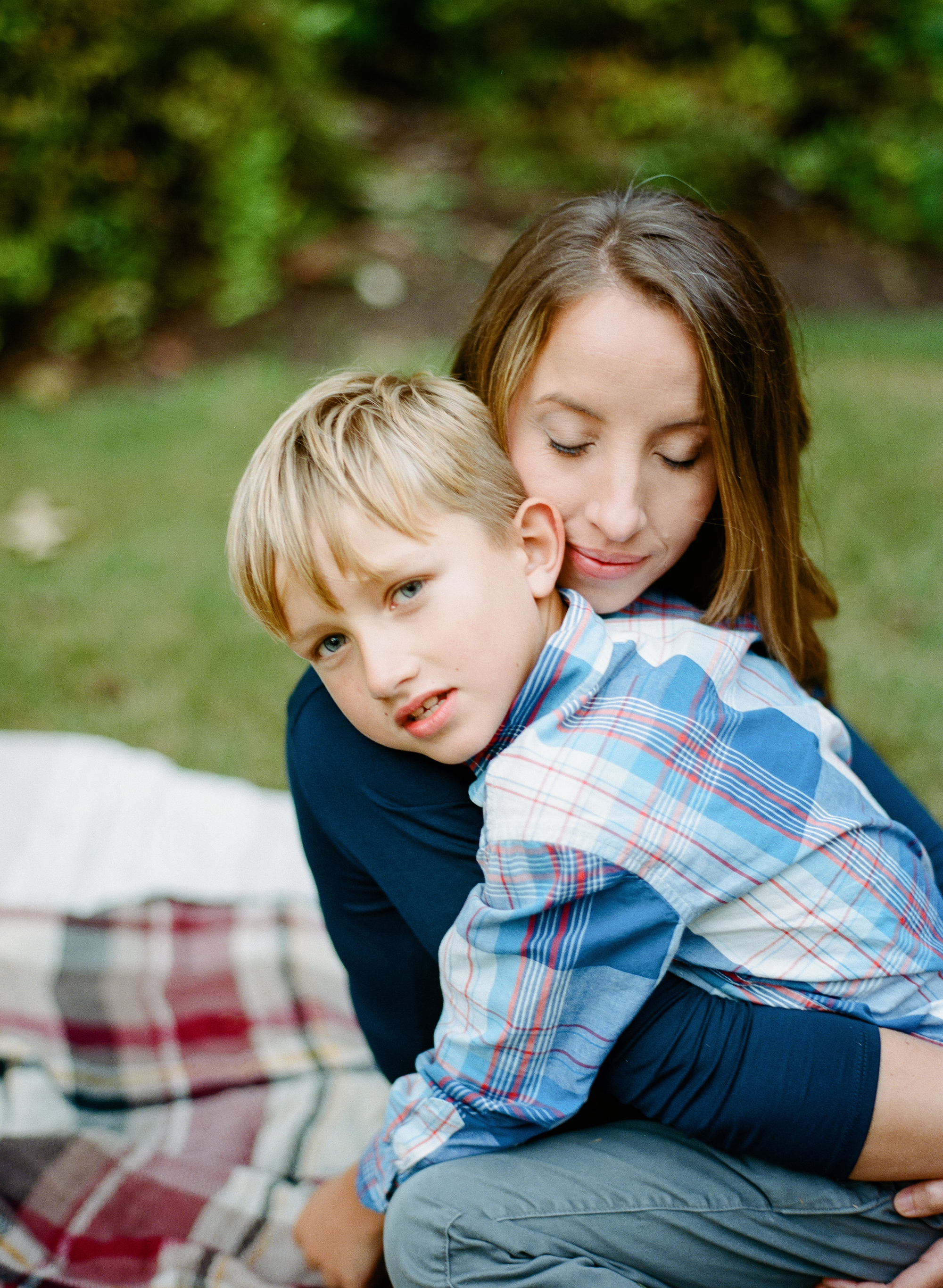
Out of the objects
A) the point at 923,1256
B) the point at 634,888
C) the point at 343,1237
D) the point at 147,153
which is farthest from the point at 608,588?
the point at 147,153

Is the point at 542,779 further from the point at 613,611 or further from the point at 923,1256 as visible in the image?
the point at 923,1256

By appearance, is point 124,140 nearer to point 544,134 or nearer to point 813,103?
Answer: point 544,134

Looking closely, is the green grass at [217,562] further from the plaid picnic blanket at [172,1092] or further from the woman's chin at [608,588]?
the woman's chin at [608,588]

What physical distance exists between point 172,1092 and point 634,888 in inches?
61.4

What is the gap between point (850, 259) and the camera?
5.94 m

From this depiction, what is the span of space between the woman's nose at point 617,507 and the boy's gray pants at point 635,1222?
92 centimetres

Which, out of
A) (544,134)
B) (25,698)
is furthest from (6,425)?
(544,134)

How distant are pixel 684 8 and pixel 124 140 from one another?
10.2ft

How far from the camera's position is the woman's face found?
1649mm

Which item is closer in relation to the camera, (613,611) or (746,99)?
(613,611)

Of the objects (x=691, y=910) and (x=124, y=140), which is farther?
(x=124, y=140)

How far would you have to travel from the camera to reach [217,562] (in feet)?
14.0

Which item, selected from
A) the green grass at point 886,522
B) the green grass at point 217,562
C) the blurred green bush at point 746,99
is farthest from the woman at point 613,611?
the blurred green bush at point 746,99

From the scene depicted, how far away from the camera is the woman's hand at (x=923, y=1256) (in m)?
1.59
